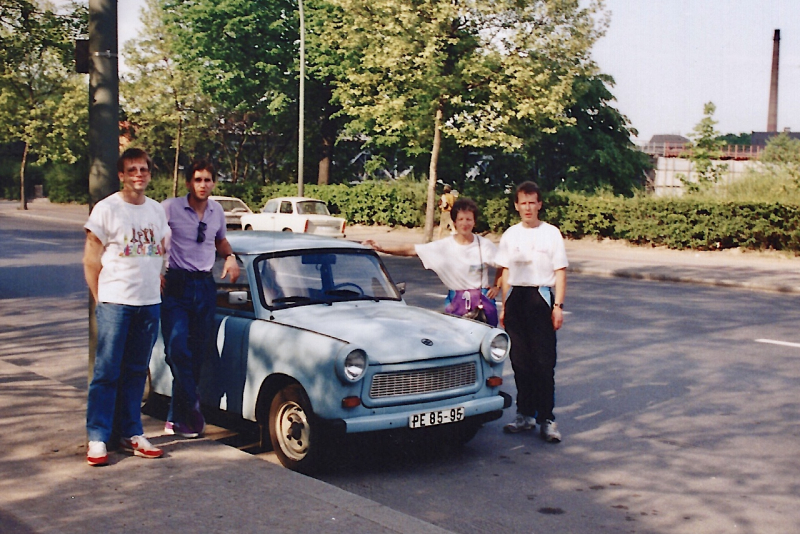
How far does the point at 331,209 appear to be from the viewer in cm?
3856

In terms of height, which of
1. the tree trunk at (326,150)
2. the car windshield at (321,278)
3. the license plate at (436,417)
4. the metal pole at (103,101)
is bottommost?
the license plate at (436,417)

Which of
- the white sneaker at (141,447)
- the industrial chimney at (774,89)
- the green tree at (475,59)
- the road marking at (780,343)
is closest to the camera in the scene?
the white sneaker at (141,447)

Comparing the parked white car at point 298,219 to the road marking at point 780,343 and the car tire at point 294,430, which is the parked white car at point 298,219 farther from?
the car tire at point 294,430

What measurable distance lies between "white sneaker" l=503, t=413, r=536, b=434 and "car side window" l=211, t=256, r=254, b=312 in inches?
82.5

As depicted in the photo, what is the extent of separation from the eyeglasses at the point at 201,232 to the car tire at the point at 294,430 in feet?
3.88

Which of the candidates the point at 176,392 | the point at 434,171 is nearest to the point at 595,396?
the point at 176,392

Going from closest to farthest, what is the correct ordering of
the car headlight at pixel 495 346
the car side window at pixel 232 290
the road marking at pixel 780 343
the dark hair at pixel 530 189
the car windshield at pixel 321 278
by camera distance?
the car headlight at pixel 495 346 → the car side window at pixel 232 290 → the car windshield at pixel 321 278 → the dark hair at pixel 530 189 → the road marking at pixel 780 343

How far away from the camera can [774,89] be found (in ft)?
230

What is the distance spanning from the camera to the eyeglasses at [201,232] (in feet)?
20.2

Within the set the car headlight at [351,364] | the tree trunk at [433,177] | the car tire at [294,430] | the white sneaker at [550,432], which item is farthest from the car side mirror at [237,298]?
the tree trunk at [433,177]

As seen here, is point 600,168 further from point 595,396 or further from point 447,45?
point 595,396

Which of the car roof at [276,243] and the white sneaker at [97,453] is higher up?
the car roof at [276,243]

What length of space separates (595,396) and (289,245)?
314 centimetres

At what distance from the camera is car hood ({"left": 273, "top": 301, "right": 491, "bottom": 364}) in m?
5.63
